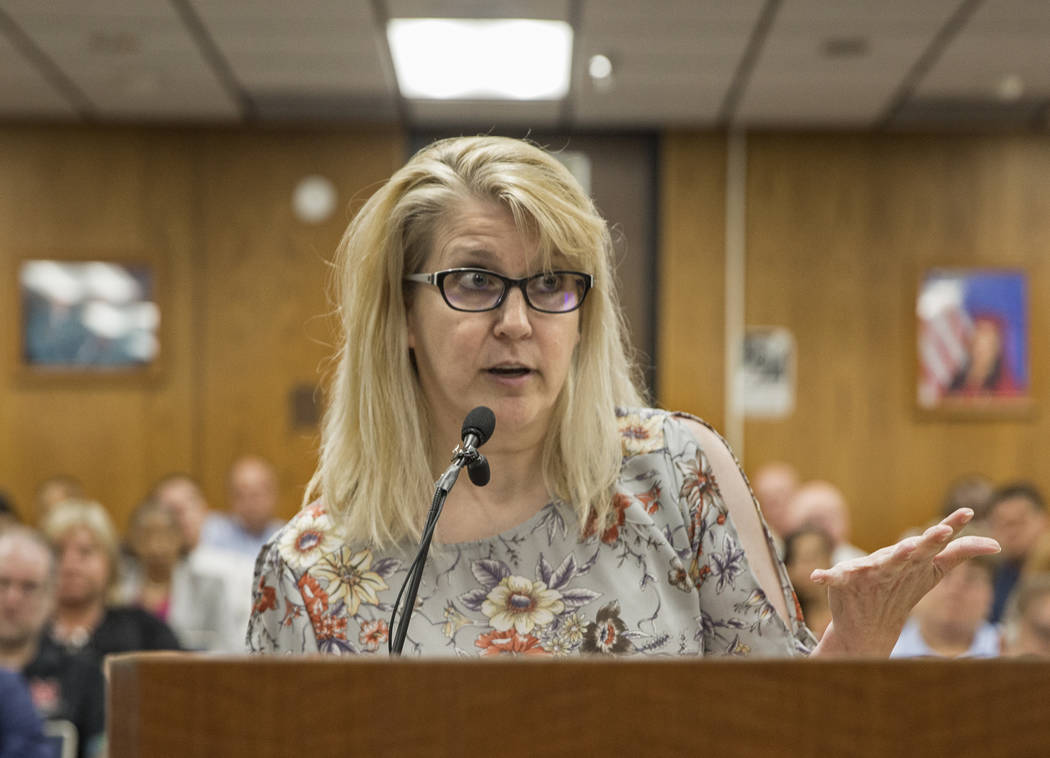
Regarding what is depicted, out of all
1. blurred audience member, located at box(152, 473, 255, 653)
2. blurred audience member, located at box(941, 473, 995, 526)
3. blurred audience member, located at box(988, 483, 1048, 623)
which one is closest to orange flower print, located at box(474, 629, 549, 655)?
blurred audience member, located at box(152, 473, 255, 653)

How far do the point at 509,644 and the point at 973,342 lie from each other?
20.7 feet

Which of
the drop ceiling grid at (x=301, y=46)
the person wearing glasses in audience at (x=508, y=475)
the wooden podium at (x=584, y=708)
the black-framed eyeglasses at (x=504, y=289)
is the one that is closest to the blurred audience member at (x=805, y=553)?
the drop ceiling grid at (x=301, y=46)

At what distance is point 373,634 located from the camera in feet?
5.16

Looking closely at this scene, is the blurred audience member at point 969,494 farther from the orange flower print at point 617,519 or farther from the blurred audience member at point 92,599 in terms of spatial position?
the orange flower print at point 617,519

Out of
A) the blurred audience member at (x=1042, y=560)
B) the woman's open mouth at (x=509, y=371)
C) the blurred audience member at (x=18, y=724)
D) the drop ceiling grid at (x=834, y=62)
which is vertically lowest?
the blurred audience member at (x=18, y=724)

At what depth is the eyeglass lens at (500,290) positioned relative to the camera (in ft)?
5.38

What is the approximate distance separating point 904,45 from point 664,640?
486cm

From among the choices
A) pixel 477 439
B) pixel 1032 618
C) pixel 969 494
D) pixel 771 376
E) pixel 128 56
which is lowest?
pixel 1032 618

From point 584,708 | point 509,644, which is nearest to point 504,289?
point 509,644

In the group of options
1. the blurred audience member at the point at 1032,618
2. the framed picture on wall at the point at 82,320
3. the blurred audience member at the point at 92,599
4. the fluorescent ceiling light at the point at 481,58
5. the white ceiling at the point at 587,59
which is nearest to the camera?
the blurred audience member at the point at 1032,618

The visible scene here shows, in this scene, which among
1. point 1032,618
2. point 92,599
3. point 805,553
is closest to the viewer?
point 1032,618

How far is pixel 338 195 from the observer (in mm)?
7324

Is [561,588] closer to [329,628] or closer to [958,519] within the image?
[329,628]

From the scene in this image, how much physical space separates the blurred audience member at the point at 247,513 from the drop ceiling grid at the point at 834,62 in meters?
3.28
